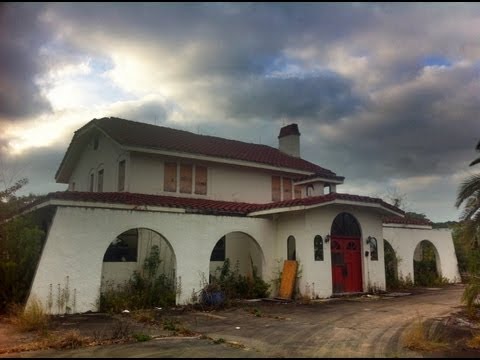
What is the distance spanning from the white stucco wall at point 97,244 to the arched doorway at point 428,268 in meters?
12.1

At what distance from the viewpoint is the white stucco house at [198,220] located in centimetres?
1339

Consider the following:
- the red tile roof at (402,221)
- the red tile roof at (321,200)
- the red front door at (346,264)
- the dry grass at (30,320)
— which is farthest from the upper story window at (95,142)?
the red tile roof at (402,221)

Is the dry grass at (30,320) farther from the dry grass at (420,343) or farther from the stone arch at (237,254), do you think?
the stone arch at (237,254)

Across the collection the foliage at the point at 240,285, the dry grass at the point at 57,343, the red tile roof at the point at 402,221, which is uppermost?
the red tile roof at the point at 402,221

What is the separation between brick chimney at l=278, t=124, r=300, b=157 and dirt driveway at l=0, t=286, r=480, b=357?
12033 mm

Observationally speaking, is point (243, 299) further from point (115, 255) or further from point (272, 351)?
point (272, 351)

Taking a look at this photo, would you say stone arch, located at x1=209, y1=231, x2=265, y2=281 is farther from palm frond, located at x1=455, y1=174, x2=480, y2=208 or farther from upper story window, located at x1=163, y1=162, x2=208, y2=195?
palm frond, located at x1=455, y1=174, x2=480, y2=208

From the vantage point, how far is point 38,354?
7.90m

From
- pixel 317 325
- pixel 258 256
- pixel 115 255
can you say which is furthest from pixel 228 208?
pixel 317 325

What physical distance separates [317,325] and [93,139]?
1569 cm

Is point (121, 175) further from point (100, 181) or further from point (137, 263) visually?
point (137, 263)

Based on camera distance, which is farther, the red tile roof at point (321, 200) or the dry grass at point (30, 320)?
the red tile roof at point (321, 200)

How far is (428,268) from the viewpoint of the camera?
24047 millimetres

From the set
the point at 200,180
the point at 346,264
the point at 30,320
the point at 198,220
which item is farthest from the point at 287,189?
the point at 30,320
